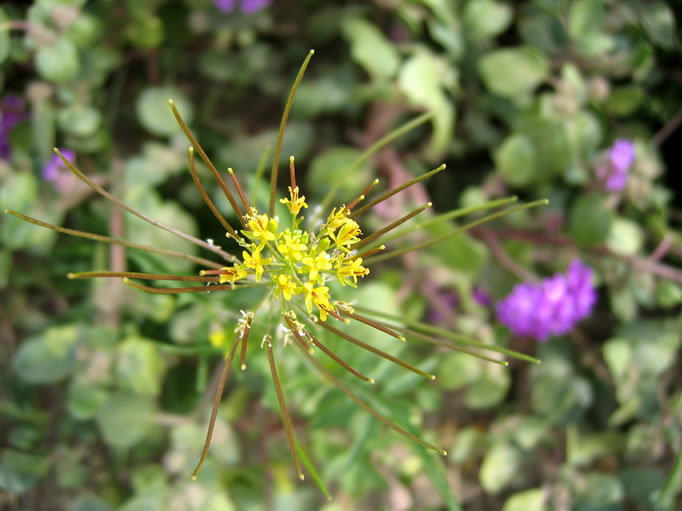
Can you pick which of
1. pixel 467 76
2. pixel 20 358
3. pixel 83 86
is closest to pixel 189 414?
pixel 20 358

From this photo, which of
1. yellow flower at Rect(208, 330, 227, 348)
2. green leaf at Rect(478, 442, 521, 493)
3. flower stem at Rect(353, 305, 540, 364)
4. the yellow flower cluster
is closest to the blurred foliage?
green leaf at Rect(478, 442, 521, 493)

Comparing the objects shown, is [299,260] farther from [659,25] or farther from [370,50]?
[659,25]

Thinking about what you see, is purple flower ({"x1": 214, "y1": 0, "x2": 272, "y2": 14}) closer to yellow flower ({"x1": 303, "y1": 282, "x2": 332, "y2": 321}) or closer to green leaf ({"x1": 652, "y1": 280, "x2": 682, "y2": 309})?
yellow flower ({"x1": 303, "y1": 282, "x2": 332, "y2": 321})

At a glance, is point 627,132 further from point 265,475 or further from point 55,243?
point 55,243

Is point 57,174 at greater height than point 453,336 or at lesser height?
greater

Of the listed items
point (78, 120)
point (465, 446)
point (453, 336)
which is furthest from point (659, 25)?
point (78, 120)

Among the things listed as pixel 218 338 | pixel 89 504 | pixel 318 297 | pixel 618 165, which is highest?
pixel 618 165

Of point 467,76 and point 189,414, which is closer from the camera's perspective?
point 189,414
